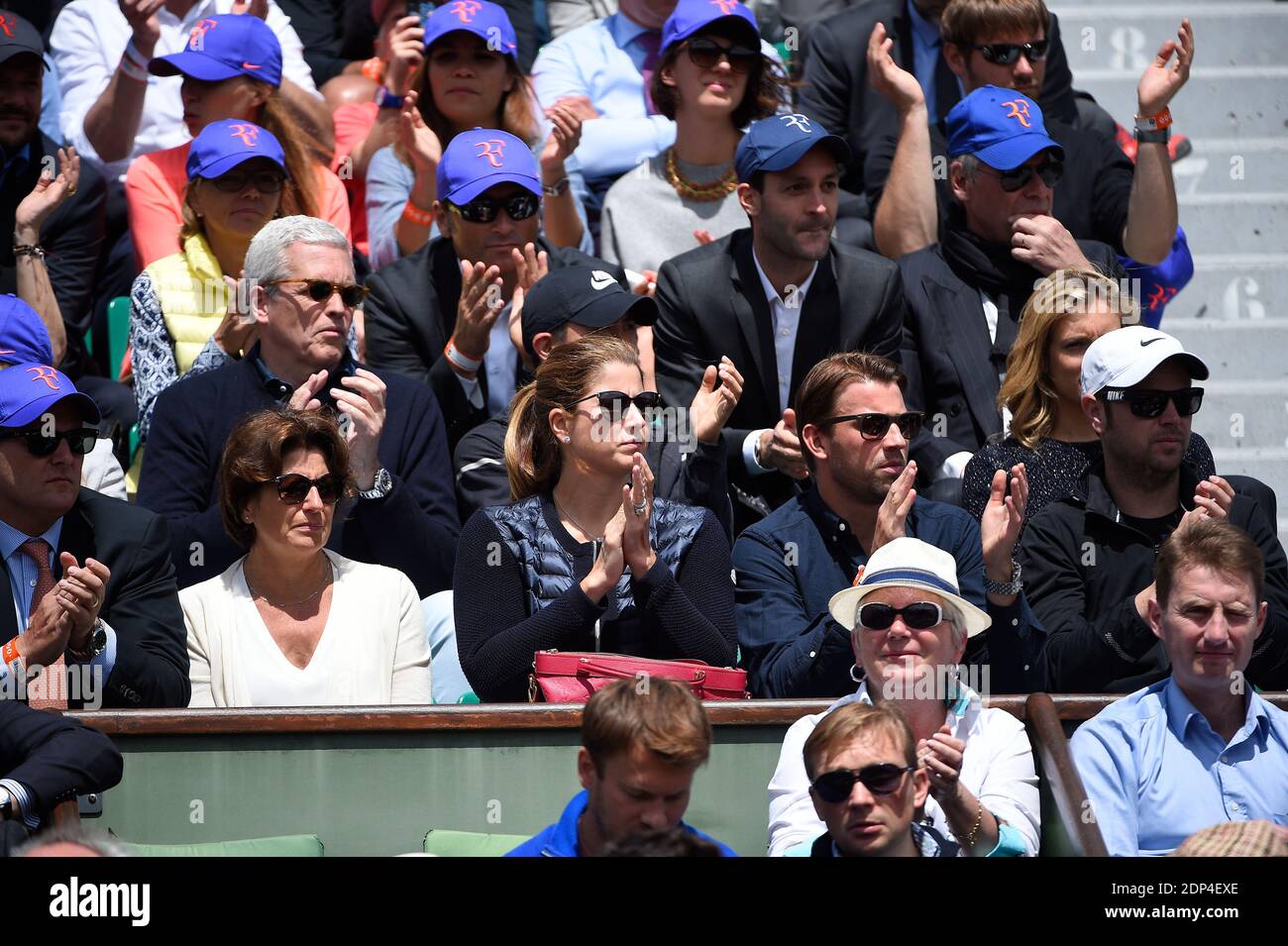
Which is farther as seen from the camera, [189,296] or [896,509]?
[189,296]

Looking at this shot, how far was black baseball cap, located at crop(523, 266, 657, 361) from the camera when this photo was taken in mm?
6082

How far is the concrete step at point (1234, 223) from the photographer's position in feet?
28.2

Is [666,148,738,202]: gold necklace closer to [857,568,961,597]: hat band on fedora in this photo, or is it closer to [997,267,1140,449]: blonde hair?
[997,267,1140,449]: blonde hair

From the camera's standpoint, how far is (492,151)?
22.0ft

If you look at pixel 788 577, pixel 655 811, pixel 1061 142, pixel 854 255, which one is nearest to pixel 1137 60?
pixel 1061 142

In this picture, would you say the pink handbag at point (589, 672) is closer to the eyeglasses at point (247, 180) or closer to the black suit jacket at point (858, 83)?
the eyeglasses at point (247, 180)

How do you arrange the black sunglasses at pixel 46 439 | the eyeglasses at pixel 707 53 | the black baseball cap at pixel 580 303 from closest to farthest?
the black sunglasses at pixel 46 439 < the black baseball cap at pixel 580 303 < the eyeglasses at pixel 707 53

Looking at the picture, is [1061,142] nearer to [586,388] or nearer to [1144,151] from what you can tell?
[1144,151]

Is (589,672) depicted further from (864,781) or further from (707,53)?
(707,53)

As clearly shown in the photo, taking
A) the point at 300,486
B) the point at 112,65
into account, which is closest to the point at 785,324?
the point at 300,486

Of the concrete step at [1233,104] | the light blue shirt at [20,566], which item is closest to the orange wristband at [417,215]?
the light blue shirt at [20,566]

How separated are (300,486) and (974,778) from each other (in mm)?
1895

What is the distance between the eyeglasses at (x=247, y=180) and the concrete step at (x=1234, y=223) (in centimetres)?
389

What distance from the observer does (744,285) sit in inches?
263
